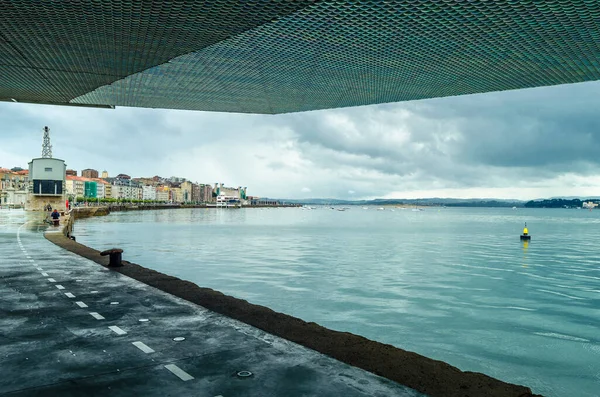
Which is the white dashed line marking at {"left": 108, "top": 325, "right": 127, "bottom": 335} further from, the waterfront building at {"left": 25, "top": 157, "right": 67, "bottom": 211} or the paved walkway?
the waterfront building at {"left": 25, "top": 157, "right": 67, "bottom": 211}

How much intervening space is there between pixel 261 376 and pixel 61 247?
2730 centimetres

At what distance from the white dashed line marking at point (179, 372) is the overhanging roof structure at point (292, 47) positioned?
1319cm

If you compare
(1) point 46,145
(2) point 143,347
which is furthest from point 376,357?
(1) point 46,145

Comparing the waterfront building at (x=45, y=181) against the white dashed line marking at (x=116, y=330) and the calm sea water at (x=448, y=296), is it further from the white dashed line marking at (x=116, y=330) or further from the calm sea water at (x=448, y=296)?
the white dashed line marking at (x=116, y=330)

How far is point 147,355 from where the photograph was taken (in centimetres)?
927

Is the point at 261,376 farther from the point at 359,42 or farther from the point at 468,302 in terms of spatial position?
the point at 468,302

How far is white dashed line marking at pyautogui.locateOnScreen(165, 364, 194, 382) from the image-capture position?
8.12 meters

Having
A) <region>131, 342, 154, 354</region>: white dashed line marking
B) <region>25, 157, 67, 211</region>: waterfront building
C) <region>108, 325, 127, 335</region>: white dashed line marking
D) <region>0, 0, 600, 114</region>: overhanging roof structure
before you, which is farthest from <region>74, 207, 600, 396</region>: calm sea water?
<region>25, 157, 67, 211</region>: waterfront building

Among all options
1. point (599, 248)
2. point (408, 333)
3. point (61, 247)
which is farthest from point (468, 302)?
point (599, 248)

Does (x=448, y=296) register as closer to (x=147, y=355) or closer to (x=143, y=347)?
(x=143, y=347)

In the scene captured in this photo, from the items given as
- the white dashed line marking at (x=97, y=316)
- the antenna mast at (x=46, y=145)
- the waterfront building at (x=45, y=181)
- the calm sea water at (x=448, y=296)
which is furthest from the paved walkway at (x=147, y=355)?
the antenna mast at (x=46, y=145)

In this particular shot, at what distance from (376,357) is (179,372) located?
159 inches

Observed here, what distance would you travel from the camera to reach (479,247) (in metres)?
62.2

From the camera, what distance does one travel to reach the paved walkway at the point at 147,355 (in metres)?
7.73
